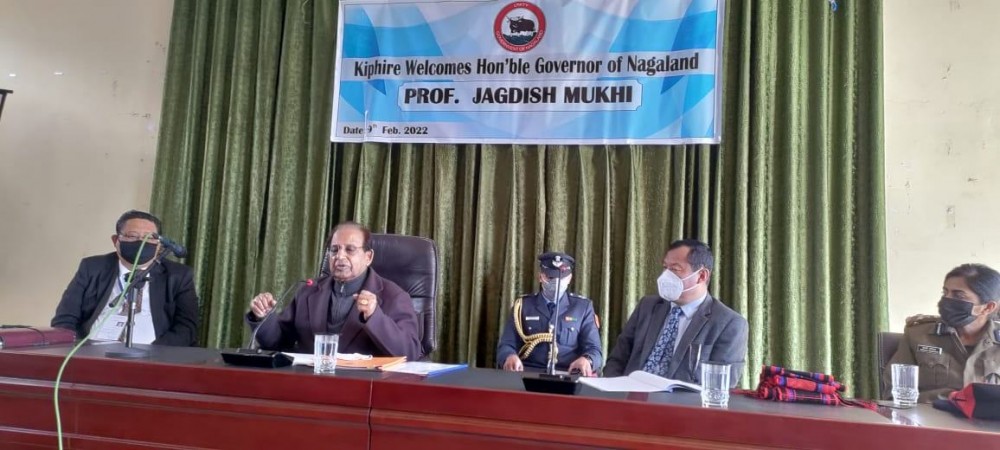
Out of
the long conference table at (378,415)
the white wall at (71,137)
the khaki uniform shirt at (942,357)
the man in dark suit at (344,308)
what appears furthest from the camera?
the white wall at (71,137)

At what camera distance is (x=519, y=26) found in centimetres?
331

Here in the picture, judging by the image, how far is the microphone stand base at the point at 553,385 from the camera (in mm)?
1448

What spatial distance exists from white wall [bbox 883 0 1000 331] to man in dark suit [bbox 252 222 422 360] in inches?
81.0

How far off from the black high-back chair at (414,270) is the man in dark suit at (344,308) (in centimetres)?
10

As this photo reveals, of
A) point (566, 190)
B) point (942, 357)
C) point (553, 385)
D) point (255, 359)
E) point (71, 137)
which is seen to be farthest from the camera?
point (71, 137)

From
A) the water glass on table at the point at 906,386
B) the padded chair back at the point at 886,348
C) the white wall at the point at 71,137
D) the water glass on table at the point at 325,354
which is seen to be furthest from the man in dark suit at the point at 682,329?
the white wall at the point at 71,137

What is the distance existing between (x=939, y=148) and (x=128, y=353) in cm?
309

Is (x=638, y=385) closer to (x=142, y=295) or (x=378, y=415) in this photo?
(x=378, y=415)

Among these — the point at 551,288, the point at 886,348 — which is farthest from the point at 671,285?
the point at 886,348

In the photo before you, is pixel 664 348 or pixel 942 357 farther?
pixel 664 348

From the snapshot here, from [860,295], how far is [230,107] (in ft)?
10.1

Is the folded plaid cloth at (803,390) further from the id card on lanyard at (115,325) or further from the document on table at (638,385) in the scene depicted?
the id card on lanyard at (115,325)

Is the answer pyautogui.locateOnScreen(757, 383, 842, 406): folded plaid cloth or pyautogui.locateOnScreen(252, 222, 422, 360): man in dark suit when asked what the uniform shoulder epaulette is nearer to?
pyautogui.locateOnScreen(757, 383, 842, 406): folded plaid cloth

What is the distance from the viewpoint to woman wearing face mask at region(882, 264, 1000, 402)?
2.18 m
